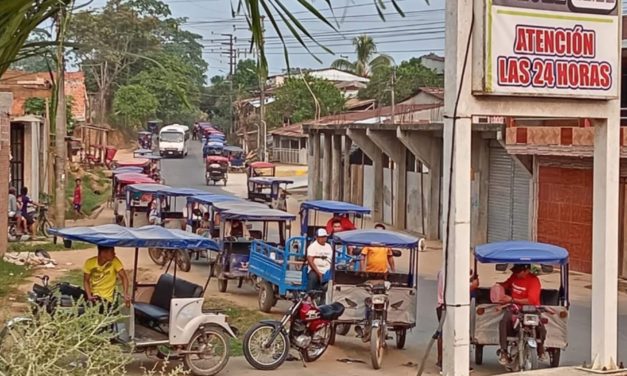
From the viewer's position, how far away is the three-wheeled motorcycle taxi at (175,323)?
37.0 ft

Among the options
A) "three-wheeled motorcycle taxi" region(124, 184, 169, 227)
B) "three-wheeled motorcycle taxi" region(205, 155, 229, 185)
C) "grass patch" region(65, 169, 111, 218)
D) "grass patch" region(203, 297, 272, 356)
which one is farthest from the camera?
"three-wheeled motorcycle taxi" region(205, 155, 229, 185)

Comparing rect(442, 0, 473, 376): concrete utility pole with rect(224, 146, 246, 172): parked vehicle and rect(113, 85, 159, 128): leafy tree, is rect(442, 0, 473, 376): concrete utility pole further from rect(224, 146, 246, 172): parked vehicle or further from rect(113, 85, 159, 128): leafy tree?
rect(113, 85, 159, 128): leafy tree

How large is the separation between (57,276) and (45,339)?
1732cm

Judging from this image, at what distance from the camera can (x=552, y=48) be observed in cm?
870

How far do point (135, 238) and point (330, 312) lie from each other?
104 inches

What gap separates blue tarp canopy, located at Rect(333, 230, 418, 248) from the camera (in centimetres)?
1405

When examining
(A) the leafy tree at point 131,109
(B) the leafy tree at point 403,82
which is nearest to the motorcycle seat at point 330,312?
(B) the leafy tree at point 403,82

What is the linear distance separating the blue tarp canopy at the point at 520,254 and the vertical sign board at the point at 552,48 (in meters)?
3.27

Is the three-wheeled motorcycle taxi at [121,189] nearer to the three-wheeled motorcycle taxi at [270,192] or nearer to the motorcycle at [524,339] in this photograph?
the three-wheeled motorcycle taxi at [270,192]

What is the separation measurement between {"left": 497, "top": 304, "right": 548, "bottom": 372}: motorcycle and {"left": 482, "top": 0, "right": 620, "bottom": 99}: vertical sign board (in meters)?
3.44

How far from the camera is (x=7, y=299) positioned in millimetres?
16719

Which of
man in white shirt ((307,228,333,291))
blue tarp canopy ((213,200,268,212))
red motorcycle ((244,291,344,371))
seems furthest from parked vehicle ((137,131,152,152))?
red motorcycle ((244,291,344,371))

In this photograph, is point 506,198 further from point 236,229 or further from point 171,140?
point 171,140

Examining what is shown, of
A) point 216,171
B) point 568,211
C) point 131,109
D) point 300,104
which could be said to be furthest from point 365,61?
point 568,211
